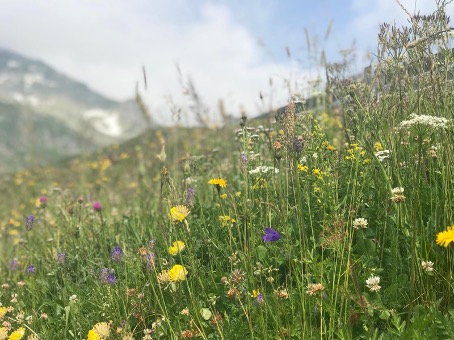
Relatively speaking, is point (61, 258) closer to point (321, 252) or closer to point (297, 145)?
point (321, 252)

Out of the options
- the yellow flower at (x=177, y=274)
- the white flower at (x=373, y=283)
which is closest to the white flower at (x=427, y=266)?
the white flower at (x=373, y=283)

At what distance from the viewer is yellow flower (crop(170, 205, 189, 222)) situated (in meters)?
2.54

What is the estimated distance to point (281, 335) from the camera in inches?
86.8

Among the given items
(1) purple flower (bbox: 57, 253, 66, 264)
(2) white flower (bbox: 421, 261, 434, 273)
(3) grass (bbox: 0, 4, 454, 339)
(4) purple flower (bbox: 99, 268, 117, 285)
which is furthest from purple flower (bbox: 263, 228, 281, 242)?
(1) purple flower (bbox: 57, 253, 66, 264)

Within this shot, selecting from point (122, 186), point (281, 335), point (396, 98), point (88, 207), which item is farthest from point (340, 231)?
point (122, 186)

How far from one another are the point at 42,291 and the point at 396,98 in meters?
2.62

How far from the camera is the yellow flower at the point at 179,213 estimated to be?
8.32ft

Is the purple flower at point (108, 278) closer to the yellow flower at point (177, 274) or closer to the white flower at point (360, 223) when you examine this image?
the yellow flower at point (177, 274)

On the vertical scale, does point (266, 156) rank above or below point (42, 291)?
above

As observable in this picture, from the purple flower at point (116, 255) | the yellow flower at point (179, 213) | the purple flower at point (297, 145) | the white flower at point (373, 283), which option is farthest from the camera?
the purple flower at point (116, 255)

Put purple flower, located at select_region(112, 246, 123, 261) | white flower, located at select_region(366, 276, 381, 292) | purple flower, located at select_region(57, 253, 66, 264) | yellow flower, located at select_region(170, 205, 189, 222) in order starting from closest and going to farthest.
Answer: white flower, located at select_region(366, 276, 381, 292)
yellow flower, located at select_region(170, 205, 189, 222)
purple flower, located at select_region(112, 246, 123, 261)
purple flower, located at select_region(57, 253, 66, 264)

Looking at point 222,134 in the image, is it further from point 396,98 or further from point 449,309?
point 449,309

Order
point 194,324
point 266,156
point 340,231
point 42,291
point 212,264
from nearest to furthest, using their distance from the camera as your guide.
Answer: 1. point 340,231
2. point 194,324
3. point 212,264
4. point 42,291
5. point 266,156

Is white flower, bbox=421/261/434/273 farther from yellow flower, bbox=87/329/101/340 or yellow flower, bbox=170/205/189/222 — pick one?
yellow flower, bbox=87/329/101/340
